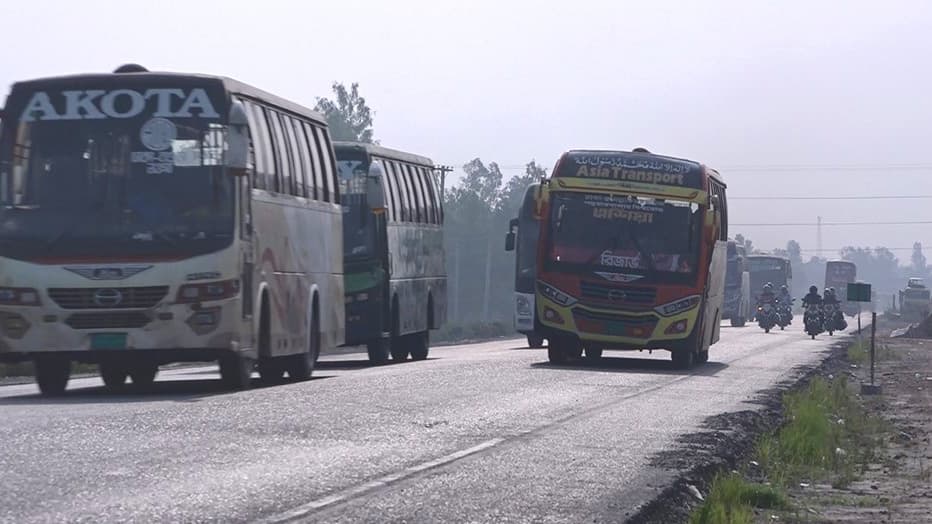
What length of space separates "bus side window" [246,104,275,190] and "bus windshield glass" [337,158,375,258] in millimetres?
9157

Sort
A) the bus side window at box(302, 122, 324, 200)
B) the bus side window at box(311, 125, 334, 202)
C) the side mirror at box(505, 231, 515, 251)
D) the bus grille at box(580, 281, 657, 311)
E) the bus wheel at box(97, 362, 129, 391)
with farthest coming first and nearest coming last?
the side mirror at box(505, 231, 515, 251) → the bus grille at box(580, 281, 657, 311) → the bus side window at box(311, 125, 334, 202) → the bus side window at box(302, 122, 324, 200) → the bus wheel at box(97, 362, 129, 391)

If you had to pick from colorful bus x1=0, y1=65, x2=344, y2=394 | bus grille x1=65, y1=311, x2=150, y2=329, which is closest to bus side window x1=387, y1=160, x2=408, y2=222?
colorful bus x1=0, y1=65, x2=344, y2=394

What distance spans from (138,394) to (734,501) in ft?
31.3

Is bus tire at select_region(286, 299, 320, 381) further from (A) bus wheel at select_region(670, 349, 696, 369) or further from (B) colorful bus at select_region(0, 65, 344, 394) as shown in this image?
(A) bus wheel at select_region(670, 349, 696, 369)

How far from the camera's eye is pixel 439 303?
3509cm

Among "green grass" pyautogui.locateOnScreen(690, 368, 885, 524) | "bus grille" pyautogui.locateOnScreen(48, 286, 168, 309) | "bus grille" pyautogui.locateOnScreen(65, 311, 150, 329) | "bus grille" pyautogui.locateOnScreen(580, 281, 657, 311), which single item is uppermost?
"bus grille" pyautogui.locateOnScreen(580, 281, 657, 311)

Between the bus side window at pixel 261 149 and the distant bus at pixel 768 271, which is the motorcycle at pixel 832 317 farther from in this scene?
the bus side window at pixel 261 149

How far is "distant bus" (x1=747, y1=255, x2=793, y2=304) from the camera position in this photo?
9762cm

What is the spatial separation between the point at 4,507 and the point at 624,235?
20092mm

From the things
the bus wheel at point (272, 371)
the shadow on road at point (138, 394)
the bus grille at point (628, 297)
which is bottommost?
the shadow on road at point (138, 394)

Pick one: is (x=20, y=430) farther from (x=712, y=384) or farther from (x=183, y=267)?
(x=712, y=384)

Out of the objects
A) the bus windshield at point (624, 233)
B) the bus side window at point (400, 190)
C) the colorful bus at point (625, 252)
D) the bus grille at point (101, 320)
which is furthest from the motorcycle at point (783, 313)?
the bus grille at point (101, 320)

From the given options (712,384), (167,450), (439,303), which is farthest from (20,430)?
(439,303)

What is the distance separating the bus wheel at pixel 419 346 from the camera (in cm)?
3328
